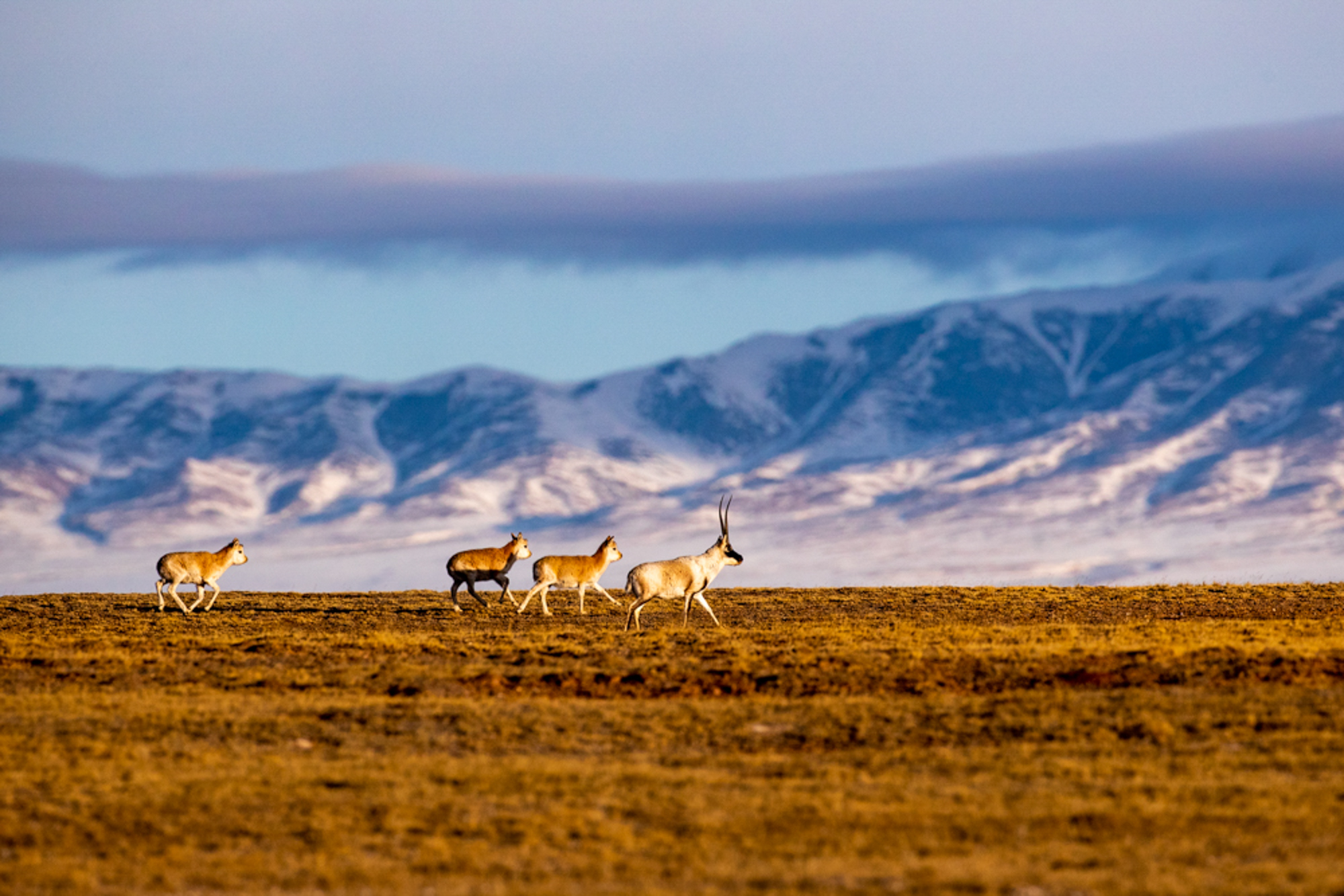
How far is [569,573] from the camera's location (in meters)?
38.8

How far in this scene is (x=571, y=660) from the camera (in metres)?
28.8

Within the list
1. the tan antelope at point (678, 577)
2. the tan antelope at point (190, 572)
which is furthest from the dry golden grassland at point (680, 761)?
the tan antelope at point (190, 572)

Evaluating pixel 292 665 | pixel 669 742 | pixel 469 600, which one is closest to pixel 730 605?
pixel 469 600

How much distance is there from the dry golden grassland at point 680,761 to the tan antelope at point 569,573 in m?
4.47

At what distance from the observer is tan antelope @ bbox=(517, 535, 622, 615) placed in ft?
125

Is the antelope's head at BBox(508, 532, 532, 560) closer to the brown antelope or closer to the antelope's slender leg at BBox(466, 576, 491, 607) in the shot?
the brown antelope

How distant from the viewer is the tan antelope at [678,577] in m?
33.4

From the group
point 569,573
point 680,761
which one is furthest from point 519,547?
point 680,761

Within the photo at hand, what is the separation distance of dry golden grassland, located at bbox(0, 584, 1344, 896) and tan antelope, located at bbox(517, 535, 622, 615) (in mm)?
4466

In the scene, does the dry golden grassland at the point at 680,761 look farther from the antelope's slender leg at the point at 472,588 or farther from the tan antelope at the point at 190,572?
the antelope's slender leg at the point at 472,588

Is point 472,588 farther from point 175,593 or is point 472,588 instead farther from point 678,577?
point 678,577

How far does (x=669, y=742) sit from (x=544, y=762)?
1911mm

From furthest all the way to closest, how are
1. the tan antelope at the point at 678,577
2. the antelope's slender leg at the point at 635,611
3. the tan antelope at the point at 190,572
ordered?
the tan antelope at the point at 190,572, the tan antelope at the point at 678,577, the antelope's slender leg at the point at 635,611

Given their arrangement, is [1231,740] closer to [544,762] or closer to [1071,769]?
[1071,769]
